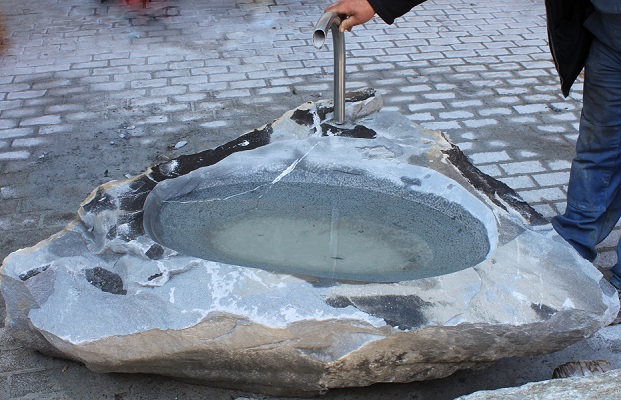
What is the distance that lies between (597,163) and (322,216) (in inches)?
48.3

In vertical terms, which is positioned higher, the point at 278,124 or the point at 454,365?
the point at 278,124

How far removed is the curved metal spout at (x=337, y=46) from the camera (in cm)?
270


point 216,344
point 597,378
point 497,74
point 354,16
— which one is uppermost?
→ point 354,16

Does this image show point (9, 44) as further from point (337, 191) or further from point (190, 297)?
point (190, 297)

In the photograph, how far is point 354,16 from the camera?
2.87m

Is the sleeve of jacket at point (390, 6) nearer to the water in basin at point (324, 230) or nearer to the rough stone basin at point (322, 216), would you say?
the rough stone basin at point (322, 216)

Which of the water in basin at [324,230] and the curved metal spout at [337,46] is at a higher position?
the curved metal spout at [337,46]

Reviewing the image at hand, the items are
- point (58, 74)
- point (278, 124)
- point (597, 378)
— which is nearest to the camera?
point (597, 378)

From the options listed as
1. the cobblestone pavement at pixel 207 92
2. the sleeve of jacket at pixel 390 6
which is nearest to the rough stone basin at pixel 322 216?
the cobblestone pavement at pixel 207 92

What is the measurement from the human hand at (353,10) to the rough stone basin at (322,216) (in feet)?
1.82

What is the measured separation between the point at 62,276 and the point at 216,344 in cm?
62

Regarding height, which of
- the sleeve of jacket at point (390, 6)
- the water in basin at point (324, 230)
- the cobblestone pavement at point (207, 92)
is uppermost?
the sleeve of jacket at point (390, 6)

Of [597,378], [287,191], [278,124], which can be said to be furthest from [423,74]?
[597,378]

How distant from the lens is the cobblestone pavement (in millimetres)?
3469
